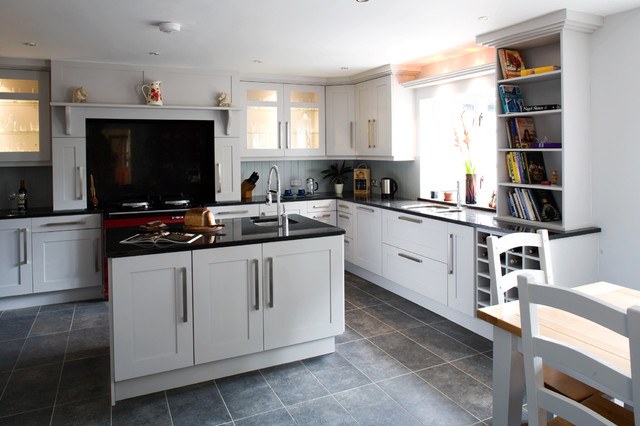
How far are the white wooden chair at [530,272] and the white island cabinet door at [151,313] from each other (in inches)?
65.0

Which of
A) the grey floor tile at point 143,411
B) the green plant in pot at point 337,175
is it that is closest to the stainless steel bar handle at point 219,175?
the green plant in pot at point 337,175

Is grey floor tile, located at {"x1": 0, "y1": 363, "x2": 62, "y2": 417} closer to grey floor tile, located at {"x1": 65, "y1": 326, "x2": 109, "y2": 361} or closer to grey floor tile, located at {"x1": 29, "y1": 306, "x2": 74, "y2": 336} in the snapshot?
grey floor tile, located at {"x1": 65, "y1": 326, "x2": 109, "y2": 361}

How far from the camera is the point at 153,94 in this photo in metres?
4.71

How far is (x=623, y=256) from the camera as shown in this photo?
3.17m

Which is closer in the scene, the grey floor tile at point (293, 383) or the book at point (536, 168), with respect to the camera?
the grey floor tile at point (293, 383)

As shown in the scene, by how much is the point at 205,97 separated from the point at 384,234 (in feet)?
7.74

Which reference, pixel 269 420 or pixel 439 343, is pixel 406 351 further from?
pixel 269 420

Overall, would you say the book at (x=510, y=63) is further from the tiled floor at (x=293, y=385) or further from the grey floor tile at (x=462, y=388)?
the grey floor tile at (x=462, y=388)

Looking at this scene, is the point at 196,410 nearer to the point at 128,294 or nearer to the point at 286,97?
the point at 128,294

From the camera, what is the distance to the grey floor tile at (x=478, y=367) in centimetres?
291

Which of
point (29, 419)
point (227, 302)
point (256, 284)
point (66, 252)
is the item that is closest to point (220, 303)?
point (227, 302)

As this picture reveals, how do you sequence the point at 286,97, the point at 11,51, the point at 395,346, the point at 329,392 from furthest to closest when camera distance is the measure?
the point at 286,97 < the point at 11,51 < the point at 395,346 < the point at 329,392

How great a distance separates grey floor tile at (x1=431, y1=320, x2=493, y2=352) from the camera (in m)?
3.40

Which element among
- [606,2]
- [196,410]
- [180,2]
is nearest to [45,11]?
[180,2]
